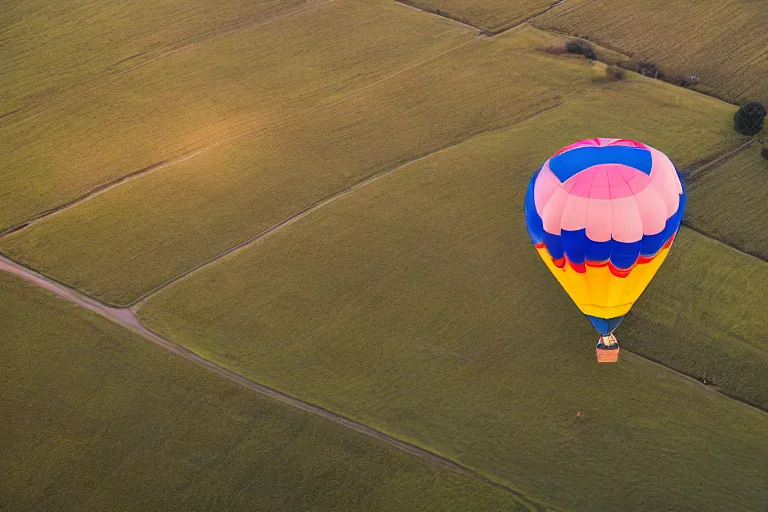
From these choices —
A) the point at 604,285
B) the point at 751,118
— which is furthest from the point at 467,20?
the point at 604,285

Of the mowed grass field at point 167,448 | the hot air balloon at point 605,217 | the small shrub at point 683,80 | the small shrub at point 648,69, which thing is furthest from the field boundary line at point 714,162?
the mowed grass field at point 167,448

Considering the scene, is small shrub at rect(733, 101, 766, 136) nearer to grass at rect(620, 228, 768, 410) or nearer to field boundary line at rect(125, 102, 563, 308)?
field boundary line at rect(125, 102, 563, 308)

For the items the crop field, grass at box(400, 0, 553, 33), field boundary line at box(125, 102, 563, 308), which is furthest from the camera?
grass at box(400, 0, 553, 33)

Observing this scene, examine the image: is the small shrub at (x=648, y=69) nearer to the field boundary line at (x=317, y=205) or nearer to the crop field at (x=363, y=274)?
the crop field at (x=363, y=274)

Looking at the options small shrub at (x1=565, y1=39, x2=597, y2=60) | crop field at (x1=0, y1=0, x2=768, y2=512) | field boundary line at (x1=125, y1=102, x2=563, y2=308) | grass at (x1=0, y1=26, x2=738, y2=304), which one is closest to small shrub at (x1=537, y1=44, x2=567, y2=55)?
small shrub at (x1=565, y1=39, x2=597, y2=60)

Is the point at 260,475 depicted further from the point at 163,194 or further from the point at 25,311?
the point at 163,194
